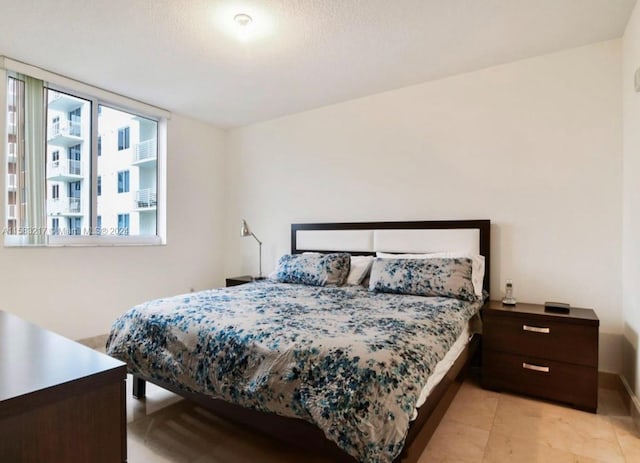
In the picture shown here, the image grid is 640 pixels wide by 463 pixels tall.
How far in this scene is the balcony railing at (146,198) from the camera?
396 cm

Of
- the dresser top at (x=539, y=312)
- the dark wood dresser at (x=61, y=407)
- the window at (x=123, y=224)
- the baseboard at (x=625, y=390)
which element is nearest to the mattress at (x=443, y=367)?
the dresser top at (x=539, y=312)

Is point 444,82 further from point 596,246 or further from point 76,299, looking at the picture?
point 76,299

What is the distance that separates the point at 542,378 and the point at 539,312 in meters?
0.43

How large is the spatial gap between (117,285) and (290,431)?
9.23ft

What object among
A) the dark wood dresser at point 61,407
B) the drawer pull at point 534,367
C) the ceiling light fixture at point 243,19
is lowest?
the drawer pull at point 534,367

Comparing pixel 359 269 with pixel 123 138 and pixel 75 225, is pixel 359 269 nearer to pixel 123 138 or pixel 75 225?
pixel 75 225

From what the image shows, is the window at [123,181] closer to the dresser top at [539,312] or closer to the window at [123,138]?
the window at [123,138]

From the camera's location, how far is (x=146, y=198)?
13.2 ft

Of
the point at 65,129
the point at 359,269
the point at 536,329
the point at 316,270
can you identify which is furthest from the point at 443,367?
the point at 65,129

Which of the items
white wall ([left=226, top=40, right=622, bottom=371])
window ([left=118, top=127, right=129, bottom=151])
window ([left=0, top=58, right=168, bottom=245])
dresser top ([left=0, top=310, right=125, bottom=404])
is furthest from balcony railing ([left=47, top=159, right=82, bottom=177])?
dresser top ([left=0, top=310, right=125, bottom=404])

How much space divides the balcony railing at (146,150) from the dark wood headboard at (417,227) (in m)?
1.84

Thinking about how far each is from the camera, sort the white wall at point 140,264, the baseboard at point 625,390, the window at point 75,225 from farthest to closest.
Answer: the window at point 75,225, the white wall at point 140,264, the baseboard at point 625,390

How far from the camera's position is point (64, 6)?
7.12 feet

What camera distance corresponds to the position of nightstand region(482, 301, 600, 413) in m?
2.21
